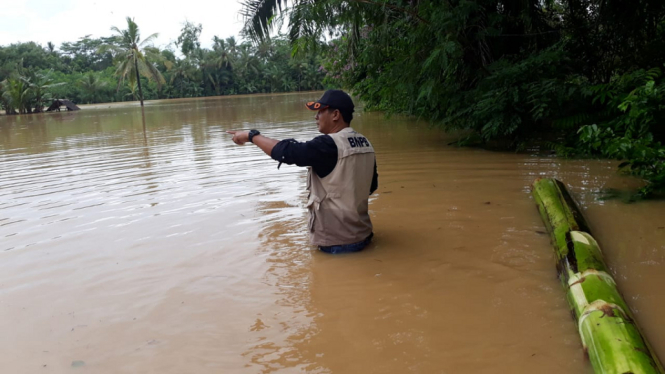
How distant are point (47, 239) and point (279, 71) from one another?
2813 inches

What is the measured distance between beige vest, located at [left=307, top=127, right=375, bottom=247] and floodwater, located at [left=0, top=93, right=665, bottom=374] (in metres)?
0.22

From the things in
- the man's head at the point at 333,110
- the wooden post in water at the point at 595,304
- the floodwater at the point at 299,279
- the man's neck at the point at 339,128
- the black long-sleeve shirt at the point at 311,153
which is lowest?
the floodwater at the point at 299,279

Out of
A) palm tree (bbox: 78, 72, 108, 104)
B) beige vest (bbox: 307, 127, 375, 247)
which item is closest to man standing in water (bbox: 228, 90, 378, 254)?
beige vest (bbox: 307, 127, 375, 247)

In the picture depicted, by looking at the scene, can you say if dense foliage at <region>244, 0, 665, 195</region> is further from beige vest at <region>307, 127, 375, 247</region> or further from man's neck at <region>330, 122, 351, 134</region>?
beige vest at <region>307, 127, 375, 247</region>

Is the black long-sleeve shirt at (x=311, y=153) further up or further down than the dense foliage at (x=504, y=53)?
further down

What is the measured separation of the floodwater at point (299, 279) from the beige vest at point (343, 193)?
22 centimetres

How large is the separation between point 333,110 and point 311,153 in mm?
469

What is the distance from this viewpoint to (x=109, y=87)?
200 feet

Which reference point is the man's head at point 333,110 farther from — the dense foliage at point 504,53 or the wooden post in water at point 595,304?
the dense foliage at point 504,53

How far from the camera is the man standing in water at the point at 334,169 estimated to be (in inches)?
165

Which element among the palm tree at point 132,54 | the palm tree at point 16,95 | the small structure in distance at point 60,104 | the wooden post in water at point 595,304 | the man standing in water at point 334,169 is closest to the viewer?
the wooden post in water at point 595,304

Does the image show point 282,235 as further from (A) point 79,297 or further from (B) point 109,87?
(B) point 109,87

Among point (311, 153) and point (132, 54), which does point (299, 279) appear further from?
point (132, 54)

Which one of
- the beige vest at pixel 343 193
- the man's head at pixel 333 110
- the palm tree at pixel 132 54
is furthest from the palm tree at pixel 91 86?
the beige vest at pixel 343 193
